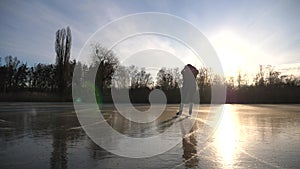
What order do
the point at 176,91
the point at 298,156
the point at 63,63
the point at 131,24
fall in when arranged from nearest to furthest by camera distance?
the point at 298,156 → the point at 131,24 → the point at 176,91 → the point at 63,63

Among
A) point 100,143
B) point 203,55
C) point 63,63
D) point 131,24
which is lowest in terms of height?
point 100,143

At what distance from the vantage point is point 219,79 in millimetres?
46000

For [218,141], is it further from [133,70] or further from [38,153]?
[133,70]

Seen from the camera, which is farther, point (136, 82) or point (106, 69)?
point (136, 82)

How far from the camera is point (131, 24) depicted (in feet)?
34.1

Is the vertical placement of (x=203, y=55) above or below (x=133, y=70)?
below

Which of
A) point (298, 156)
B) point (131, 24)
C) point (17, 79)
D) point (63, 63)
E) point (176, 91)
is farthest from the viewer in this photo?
point (17, 79)

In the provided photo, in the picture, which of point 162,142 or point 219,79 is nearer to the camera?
point 162,142

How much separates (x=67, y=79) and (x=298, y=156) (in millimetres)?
43722

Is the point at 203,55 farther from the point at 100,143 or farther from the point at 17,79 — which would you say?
the point at 17,79

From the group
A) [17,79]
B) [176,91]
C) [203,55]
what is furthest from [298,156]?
[17,79]

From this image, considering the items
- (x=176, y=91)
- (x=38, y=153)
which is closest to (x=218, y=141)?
(x=38, y=153)

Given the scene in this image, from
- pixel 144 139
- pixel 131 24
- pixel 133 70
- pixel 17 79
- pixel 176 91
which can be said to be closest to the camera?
pixel 144 139

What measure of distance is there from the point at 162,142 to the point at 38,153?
2.12 metres
